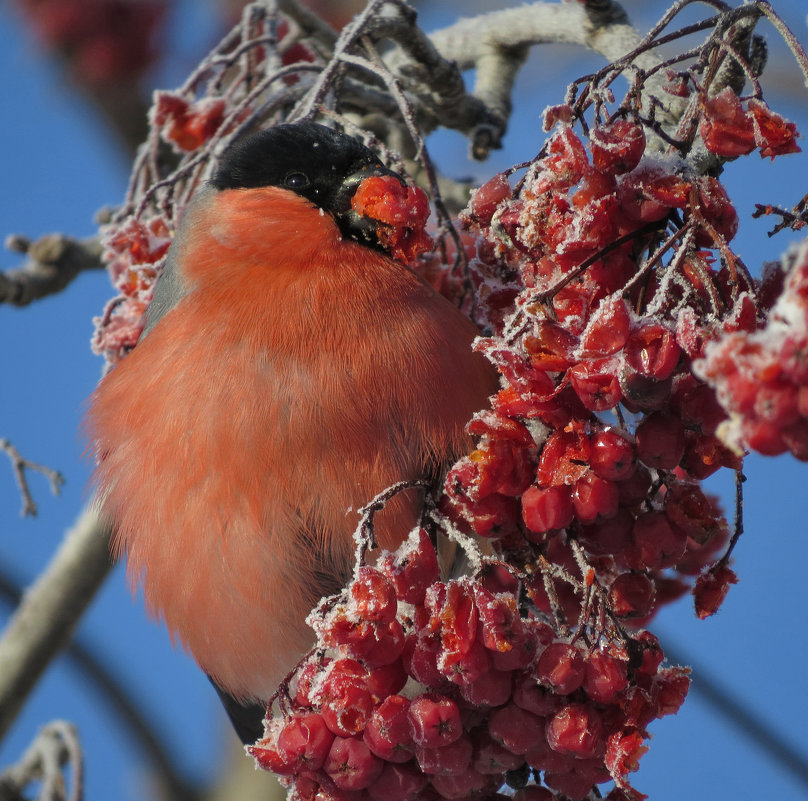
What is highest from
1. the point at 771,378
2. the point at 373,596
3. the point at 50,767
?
the point at 771,378

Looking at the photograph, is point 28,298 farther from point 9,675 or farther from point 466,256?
point 466,256

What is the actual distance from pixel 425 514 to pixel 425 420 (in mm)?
205

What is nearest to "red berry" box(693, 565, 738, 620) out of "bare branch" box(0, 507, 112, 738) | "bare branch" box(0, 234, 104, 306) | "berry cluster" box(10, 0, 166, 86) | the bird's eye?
the bird's eye

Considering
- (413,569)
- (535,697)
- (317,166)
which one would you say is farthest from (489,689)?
(317,166)

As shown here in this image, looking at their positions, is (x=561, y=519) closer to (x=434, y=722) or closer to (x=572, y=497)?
(x=572, y=497)

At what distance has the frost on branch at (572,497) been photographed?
1.16 meters

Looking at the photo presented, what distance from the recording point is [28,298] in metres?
2.43

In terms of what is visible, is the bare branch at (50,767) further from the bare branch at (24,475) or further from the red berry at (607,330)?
the red berry at (607,330)

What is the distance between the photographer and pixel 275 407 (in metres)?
1.52

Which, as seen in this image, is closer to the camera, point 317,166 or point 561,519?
point 561,519

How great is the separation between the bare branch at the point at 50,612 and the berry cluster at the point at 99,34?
5.00ft

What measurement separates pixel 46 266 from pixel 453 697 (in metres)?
1.60

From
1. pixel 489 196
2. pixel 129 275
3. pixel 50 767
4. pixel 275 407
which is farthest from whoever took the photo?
pixel 50 767

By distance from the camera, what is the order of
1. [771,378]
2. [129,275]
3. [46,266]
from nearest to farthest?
[771,378], [129,275], [46,266]
